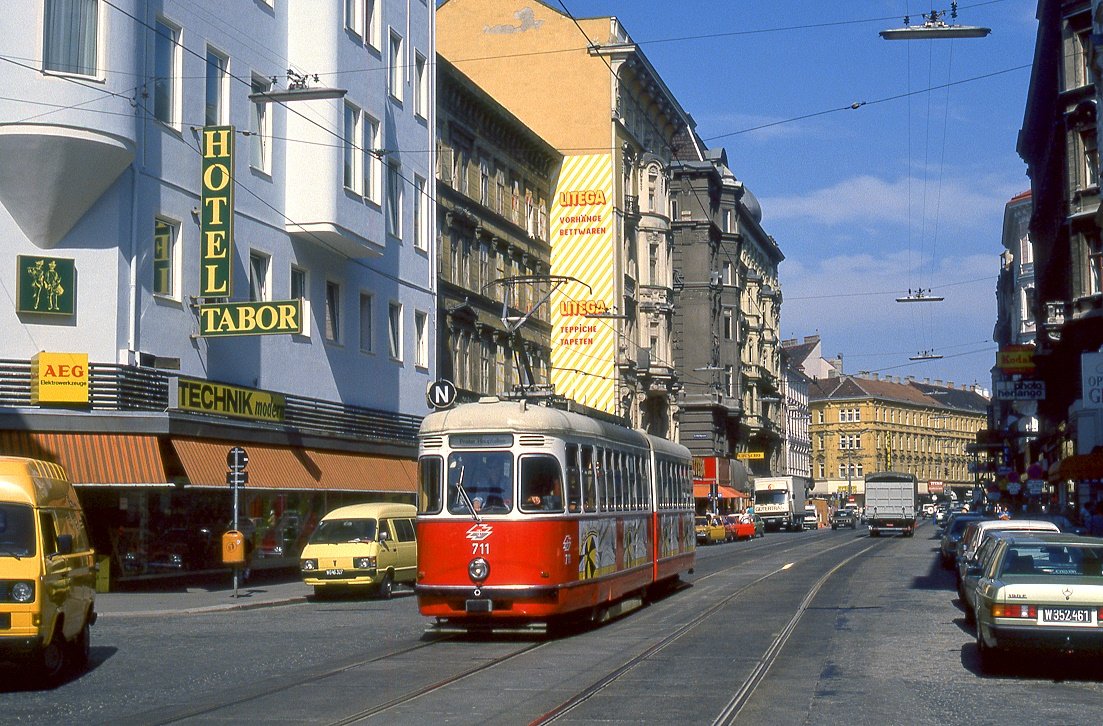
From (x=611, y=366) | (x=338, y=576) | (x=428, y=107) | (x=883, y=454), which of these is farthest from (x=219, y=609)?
(x=883, y=454)

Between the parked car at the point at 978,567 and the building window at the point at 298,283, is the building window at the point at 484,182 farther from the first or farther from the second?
the parked car at the point at 978,567

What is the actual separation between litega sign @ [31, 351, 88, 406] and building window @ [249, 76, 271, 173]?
24.2 ft

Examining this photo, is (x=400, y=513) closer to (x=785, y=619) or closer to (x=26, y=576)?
(x=785, y=619)

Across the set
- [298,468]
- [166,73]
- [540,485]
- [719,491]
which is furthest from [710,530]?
[540,485]

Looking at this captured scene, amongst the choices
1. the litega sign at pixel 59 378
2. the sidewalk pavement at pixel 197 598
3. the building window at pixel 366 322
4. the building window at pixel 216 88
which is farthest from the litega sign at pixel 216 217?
the building window at pixel 366 322

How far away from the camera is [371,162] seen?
36.6 m

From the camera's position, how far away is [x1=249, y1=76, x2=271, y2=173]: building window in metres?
31.9

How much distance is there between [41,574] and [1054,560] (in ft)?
32.4

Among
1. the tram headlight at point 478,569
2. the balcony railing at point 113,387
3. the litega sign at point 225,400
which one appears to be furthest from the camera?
the litega sign at point 225,400

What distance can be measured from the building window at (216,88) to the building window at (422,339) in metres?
12.3

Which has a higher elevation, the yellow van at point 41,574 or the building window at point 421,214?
the building window at point 421,214

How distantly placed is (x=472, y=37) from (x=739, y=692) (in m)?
51.1

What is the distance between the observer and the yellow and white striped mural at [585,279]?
5888cm

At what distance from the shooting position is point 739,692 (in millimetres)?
13375
